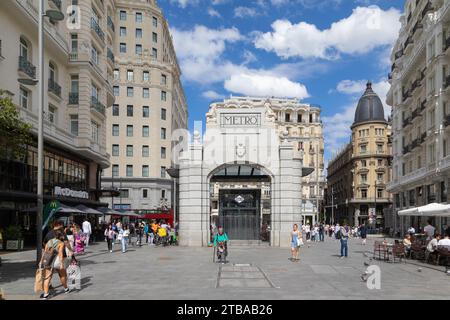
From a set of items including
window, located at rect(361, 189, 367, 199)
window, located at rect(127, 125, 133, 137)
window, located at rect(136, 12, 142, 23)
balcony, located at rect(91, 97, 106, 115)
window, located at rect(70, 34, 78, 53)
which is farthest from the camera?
window, located at rect(361, 189, 367, 199)

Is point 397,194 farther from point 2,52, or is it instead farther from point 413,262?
point 2,52

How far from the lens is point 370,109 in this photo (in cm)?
8450

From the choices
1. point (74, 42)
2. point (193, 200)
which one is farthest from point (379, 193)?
point (74, 42)

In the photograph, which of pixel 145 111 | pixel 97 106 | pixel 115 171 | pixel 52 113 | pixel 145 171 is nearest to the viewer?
pixel 52 113

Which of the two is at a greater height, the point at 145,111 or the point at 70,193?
the point at 145,111

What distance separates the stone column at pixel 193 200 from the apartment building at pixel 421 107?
19367 millimetres

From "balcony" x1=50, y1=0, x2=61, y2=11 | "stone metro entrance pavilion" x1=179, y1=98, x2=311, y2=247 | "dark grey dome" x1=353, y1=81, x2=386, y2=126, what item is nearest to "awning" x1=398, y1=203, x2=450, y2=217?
"stone metro entrance pavilion" x1=179, y1=98, x2=311, y2=247

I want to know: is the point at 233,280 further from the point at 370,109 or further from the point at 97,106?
the point at 370,109

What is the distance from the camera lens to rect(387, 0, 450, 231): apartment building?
38.7m

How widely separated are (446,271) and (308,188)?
8665cm

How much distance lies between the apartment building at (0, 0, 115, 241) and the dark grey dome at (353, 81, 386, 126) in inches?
2056

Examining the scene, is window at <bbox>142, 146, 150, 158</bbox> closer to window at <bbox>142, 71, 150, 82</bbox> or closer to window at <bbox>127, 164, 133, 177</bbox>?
window at <bbox>127, 164, 133, 177</bbox>

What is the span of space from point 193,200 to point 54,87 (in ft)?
43.5

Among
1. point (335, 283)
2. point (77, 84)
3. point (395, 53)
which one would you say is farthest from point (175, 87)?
point (335, 283)
